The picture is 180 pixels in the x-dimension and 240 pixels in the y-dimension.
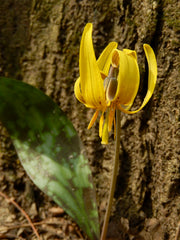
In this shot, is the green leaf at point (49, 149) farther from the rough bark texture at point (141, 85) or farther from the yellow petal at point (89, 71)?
the yellow petal at point (89, 71)

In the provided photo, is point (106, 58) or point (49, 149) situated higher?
point (106, 58)

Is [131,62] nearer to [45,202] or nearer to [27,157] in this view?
[27,157]

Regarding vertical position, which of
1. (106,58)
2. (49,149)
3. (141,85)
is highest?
(106,58)

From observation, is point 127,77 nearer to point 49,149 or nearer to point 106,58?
point 106,58

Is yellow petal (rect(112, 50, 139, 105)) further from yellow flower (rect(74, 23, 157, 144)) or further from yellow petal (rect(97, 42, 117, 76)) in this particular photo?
yellow petal (rect(97, 42, 117, 76))

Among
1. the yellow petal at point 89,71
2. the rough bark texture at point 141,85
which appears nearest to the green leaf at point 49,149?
the rough bark texture at point 141,85

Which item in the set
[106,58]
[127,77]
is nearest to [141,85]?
[106,58]

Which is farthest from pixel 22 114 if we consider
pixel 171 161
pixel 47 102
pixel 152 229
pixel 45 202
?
pixel 152 229
